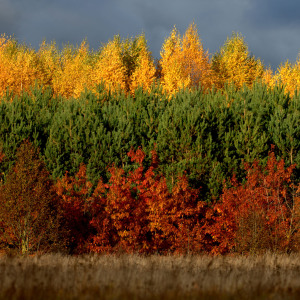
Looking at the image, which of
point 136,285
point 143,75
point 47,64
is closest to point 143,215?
point 136,285

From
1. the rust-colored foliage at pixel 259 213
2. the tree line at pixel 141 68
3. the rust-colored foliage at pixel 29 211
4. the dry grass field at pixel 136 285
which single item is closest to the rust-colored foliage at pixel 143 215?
the rust-colored foliage at pixel 259 213

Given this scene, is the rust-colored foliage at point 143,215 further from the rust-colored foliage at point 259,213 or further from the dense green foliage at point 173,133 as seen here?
the rust-colored foliage at point 259,213

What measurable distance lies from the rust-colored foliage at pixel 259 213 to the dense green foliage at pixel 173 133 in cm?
85

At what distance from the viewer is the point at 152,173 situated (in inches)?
818

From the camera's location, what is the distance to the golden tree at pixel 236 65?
48625 mm

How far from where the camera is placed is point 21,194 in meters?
16.5

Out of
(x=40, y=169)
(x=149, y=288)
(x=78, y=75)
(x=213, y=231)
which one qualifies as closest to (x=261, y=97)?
(x=213, y=231)

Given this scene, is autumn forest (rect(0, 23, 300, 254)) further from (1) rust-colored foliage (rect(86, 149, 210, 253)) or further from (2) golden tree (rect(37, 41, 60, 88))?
(2) golden tree (rect(37, 41, 60, 88))

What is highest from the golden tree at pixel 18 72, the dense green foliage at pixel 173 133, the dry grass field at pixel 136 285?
the golden tree at pixel 18 72

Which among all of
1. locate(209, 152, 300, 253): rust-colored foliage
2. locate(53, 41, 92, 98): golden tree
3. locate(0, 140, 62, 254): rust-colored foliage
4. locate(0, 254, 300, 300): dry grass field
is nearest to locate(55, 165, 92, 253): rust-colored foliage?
locate(0, 140, 62, 254): rust-colored foliage

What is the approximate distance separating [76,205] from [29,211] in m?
4.00

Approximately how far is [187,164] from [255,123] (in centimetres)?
402

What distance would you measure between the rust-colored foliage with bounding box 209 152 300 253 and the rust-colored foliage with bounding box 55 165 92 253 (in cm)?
578

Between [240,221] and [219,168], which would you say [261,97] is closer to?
[219,168]
